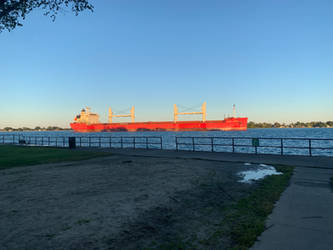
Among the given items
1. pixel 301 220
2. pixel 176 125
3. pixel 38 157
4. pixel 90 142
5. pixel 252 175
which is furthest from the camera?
pixel 176 125

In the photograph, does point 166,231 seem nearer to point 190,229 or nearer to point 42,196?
point 190,229

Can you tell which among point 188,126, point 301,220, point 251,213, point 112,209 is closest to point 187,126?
point 188,126

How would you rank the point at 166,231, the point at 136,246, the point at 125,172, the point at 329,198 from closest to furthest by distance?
the point at 136,246, the point at 166,231, the point at 329,198, the point at 125,172

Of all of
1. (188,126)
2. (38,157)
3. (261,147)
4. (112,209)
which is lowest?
(261,147)

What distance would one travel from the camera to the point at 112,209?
6.23 m

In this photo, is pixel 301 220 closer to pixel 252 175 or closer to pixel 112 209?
pixel 112 209

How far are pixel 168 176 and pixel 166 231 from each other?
5.57m

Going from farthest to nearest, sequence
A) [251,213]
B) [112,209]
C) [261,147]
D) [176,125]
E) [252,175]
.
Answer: [176,125]
[261,147]
[252,175]
[112,209]
[251,213]

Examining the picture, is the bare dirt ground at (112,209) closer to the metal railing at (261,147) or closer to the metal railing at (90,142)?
the metal railing at (261,147)

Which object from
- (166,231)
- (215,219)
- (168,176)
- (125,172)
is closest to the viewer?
(166,231)

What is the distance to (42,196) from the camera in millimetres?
7598

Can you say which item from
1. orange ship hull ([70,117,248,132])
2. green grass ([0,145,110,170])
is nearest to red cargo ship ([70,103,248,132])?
orange ship hull ([70,117,248,132])

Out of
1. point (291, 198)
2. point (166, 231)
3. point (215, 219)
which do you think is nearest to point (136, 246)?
point (166, 231)

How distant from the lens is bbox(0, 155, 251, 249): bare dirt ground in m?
4.49
